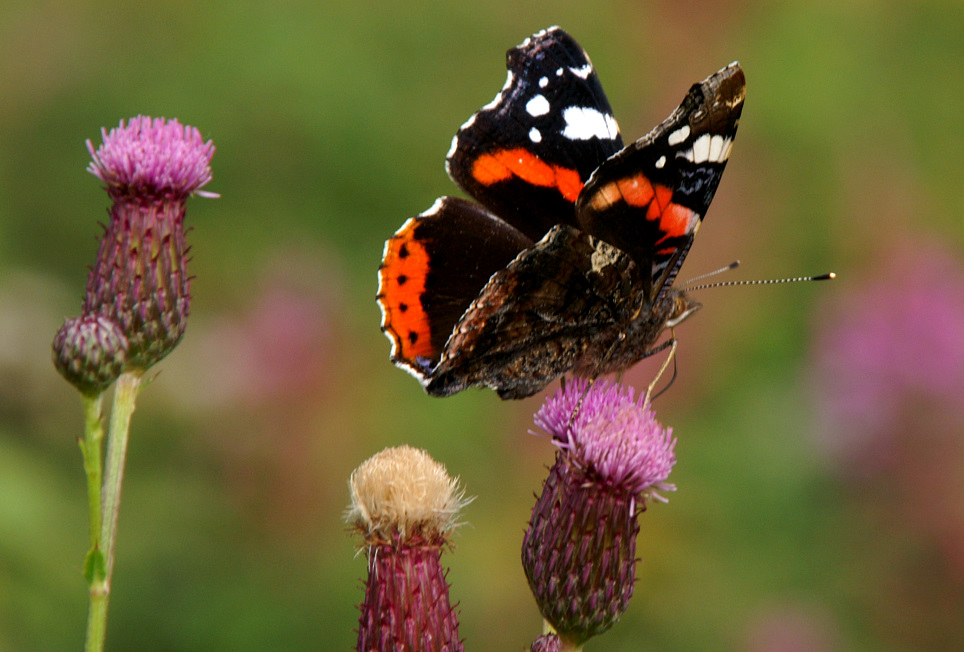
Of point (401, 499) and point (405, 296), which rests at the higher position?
point (405, 296)

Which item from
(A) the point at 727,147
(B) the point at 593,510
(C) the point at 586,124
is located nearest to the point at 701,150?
(A) the point at 727,147

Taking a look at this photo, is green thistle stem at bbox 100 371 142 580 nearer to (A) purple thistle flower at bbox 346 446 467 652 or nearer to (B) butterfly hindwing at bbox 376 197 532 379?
(A) purple thistle flower at bbox 346 446 467 652

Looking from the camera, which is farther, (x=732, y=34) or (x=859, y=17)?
(x=859, y=17)

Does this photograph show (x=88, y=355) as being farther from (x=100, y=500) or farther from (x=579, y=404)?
(x=579, y=404)

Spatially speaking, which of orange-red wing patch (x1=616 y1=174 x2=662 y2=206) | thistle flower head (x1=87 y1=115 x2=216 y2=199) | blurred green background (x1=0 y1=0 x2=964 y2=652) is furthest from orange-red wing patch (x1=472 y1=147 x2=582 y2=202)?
blurred green background (x1=0 y1=0 x2=964 y2=652)

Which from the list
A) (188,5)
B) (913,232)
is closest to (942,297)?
(913,232)

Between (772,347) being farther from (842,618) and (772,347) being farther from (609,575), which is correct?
(609,575)
